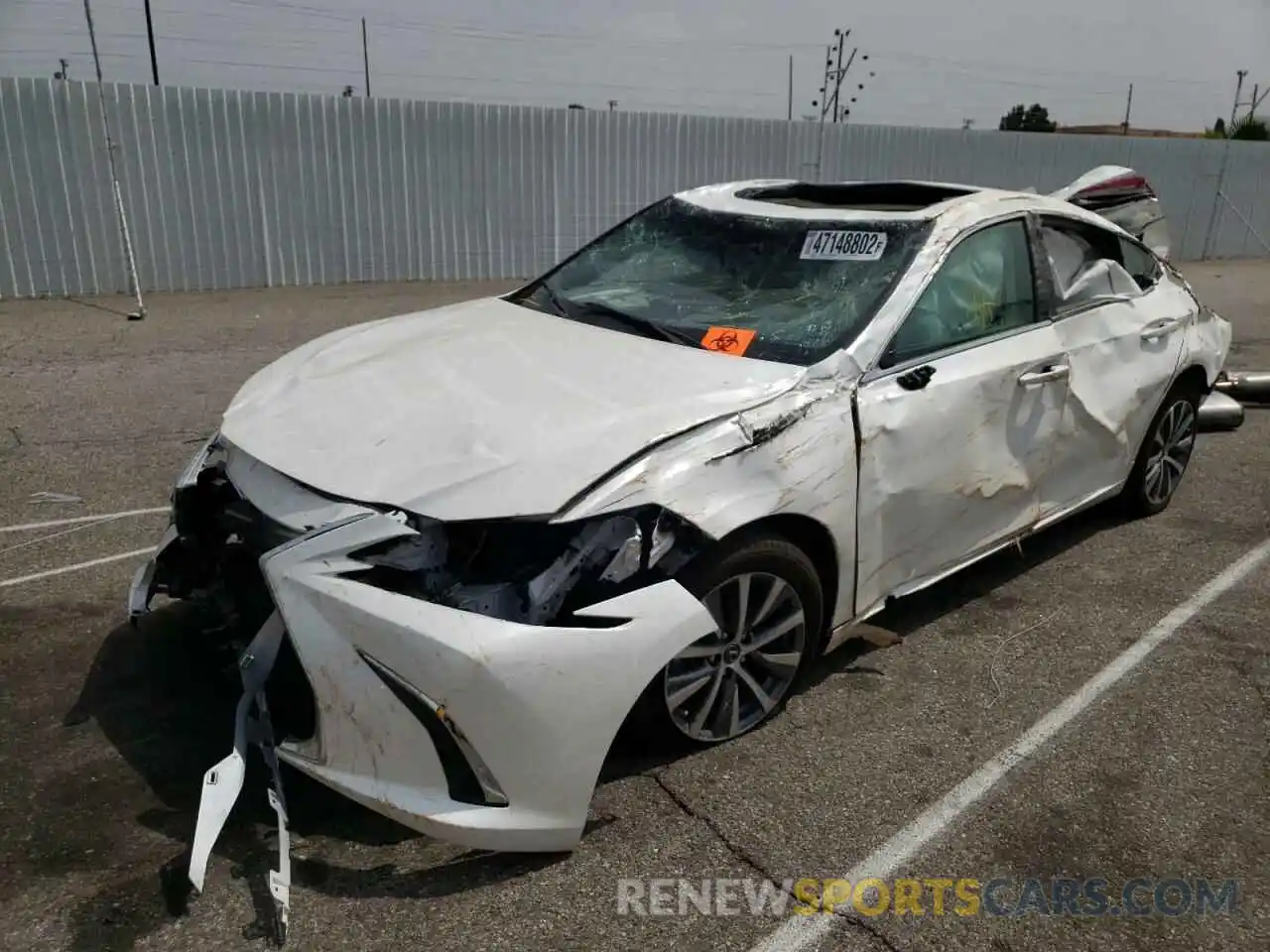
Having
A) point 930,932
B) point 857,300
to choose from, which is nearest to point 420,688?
point 930,932

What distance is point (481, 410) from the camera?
3.05m

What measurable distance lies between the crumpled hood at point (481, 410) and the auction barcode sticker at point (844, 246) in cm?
75

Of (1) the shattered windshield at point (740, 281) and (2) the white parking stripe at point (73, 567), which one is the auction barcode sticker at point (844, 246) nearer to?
(1) the shattered windshield at point (740, 281)

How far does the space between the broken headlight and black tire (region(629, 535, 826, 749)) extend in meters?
0.17

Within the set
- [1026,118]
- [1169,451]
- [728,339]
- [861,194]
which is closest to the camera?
[728,339]

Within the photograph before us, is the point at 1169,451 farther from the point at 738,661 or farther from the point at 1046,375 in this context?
the point at 738,661

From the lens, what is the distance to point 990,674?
3.71 meters

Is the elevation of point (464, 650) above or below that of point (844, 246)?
below

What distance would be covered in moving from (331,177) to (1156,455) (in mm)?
11404

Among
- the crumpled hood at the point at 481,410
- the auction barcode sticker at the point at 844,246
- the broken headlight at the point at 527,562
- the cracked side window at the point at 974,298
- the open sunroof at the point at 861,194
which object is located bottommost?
the broken headlight at the point at 527,562

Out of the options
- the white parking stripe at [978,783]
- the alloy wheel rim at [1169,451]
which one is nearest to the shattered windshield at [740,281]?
the white parking stripe at [978,783]

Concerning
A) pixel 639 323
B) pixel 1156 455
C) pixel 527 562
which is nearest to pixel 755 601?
pixel 527 562

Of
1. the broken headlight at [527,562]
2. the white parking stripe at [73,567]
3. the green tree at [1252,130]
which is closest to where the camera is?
the broken headlight at [527,562]

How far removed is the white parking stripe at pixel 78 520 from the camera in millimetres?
4759
